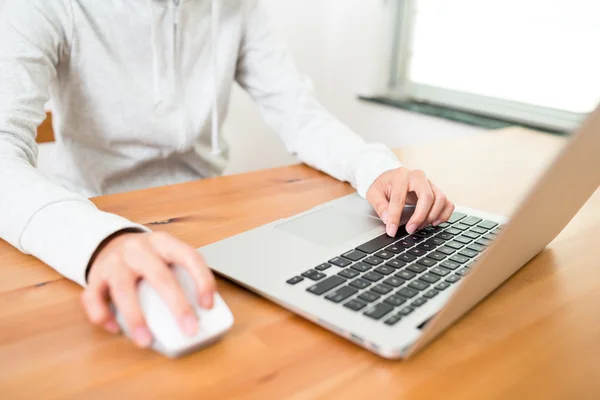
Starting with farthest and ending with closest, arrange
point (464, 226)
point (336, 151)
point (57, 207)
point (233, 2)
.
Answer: point (233, 2), point (336, 151), point (464, 226), point (57, 207)

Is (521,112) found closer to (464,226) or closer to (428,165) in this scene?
(428,165)

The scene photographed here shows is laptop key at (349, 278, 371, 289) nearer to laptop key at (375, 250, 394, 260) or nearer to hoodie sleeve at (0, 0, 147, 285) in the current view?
laptop key at (375, 250, 394, 260)

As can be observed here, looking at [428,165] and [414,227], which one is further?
[428,165]

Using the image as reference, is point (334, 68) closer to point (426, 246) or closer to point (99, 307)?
point (426, 246)

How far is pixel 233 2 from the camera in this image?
42.9 inches

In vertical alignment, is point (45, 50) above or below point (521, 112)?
above

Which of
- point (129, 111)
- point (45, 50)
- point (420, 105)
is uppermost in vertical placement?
point (45, 50)

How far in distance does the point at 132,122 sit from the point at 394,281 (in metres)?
0.67

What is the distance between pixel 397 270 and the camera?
53 centimetres

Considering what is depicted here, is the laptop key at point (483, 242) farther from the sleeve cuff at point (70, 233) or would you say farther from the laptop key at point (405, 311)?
the sleeve cuff at point (70, 233)

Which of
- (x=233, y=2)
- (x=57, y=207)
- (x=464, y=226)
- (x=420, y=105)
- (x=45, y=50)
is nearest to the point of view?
(x=57, y=207)

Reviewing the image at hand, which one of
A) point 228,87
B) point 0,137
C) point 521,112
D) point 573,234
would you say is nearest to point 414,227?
point 573,234

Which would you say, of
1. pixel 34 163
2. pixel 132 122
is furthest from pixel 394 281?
pixel 132 122

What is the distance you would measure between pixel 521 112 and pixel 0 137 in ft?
4.42
